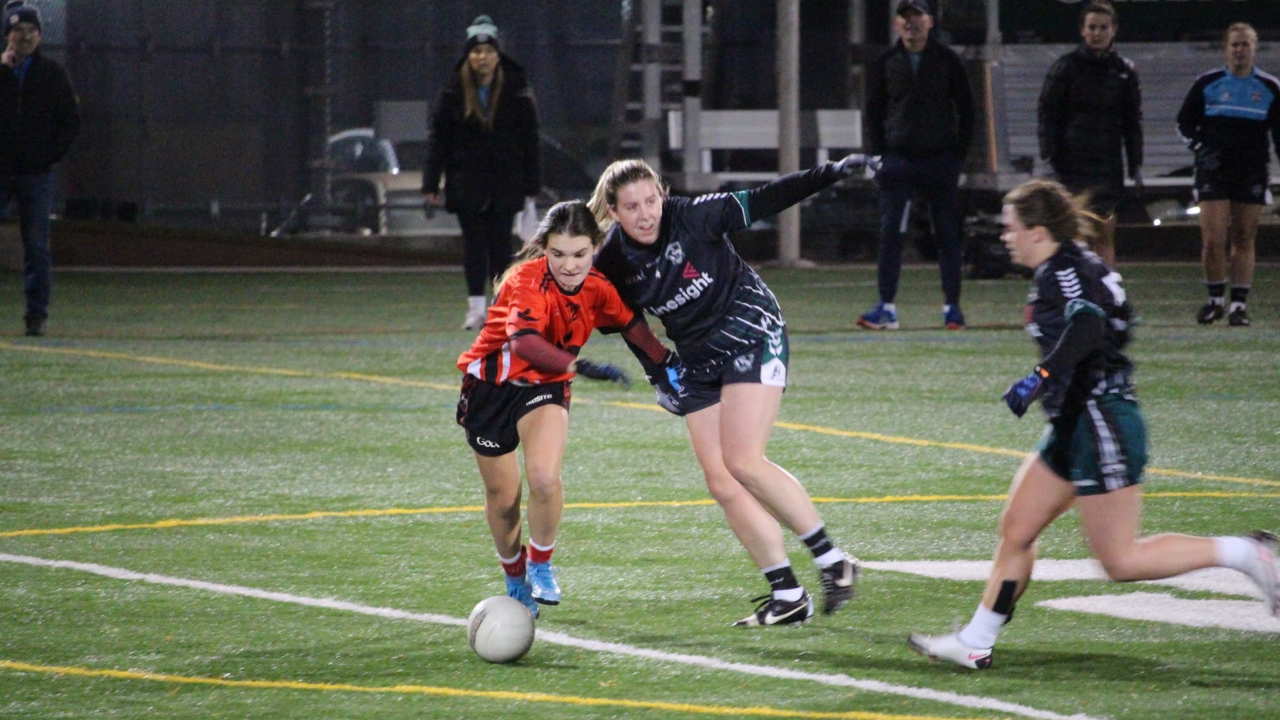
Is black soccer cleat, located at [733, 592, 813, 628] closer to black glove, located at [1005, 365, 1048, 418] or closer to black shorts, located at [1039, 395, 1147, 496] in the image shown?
black shorts, located at [1039, 395, 1147, 496]

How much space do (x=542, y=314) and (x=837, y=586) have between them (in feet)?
3.97

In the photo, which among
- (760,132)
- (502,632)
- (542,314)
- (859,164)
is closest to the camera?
(502,632)

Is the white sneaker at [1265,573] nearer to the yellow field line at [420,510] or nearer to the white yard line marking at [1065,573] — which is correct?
the white yard line marking at [1065,573]

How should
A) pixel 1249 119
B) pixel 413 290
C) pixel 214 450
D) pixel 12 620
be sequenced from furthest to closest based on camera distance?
pixel 413 290
pixel 1249 119
pixel 214 450
pixel 12 620

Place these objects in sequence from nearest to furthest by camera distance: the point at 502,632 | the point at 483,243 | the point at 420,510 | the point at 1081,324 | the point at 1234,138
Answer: the point at 1081,324 < the point at 502,632 < the point at 420,510 < the point at 1234,138 < the point at 483,243

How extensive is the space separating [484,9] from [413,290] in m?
8.03

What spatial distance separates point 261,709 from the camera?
4.89 metres

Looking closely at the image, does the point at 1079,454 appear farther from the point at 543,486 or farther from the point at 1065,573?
the point at 543,486

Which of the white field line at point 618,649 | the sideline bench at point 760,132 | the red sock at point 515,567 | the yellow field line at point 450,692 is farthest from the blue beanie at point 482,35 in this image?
the sideline bench at point 760,132

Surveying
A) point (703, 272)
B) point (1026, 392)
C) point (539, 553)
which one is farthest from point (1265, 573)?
point (539, 553)

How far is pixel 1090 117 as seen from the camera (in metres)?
13.9

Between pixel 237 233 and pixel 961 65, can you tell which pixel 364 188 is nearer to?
pixel 237 233

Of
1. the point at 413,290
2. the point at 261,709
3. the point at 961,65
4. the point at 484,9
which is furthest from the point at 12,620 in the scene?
the point at 484,9

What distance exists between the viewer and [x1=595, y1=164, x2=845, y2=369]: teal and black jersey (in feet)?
20.1
